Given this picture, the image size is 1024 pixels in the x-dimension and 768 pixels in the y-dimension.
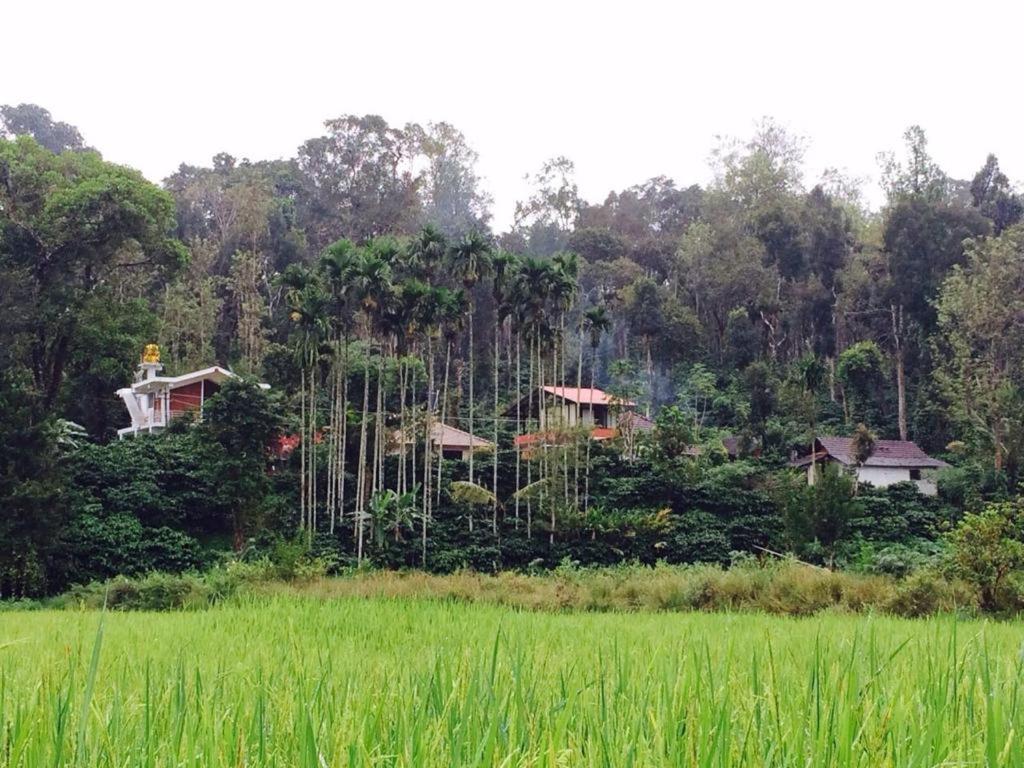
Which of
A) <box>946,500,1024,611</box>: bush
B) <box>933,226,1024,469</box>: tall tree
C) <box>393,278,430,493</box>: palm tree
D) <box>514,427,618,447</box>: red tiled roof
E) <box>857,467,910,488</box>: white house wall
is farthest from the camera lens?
<box>857,467,910,488</box>: white house wall

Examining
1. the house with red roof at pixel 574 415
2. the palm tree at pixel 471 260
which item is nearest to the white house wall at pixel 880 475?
the house with red roof at pixel 574 415

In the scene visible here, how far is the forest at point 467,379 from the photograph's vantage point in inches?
885

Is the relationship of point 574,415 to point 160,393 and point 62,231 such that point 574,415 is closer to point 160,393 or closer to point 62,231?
point 160,393

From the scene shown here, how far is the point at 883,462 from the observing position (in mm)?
28516

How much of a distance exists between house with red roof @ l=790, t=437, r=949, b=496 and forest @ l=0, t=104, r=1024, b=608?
0.85 m

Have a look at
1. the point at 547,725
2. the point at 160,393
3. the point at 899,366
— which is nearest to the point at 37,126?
the point at 160,393

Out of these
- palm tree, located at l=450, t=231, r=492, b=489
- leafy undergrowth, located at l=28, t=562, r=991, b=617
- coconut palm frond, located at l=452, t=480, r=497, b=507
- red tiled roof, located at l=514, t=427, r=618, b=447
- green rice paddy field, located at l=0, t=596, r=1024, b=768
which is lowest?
leafy undergrowth, located at l=28, t=562, r=991, b=617

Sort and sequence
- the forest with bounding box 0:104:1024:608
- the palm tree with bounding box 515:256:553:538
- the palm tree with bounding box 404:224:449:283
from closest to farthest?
the forest with bounding box 0:104:1024:608 < the palm tree with bounding box 515:256:553:538 < the palm tree with bounding box 404:224:449:283

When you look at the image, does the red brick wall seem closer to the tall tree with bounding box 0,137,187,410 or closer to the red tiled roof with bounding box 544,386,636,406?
the tall tree with bounding box 0,137,187,410

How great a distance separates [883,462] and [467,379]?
613 inches

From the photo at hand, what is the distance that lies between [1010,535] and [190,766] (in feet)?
46.6

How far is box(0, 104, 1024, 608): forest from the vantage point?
22.5 m

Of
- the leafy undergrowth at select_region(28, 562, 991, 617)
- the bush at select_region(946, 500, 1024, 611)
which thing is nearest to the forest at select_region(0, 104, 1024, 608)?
the bush at select_region(946, 500, 1024, 611)

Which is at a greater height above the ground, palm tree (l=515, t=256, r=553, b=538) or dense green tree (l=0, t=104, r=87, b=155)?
dense green tree (l=0, t=104, r=87, b=155)
